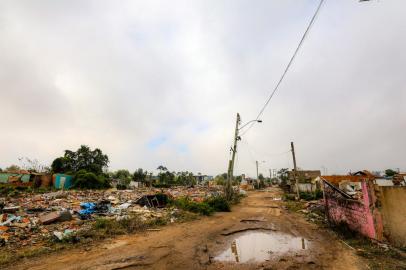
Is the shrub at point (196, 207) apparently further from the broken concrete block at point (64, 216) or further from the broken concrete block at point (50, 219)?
the broken concrete block at point (50, 219)

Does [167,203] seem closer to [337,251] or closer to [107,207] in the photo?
[107,207]

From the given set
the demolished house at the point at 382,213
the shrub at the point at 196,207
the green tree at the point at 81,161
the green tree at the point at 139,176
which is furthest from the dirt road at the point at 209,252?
the green tree at the point at 139,176

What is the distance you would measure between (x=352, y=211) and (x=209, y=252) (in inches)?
207

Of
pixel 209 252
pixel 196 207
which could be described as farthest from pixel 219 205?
pixel 209 252

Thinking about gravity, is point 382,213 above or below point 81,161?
below

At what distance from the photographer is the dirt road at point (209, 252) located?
5.29 meters

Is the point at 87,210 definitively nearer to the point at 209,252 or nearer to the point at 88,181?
the point at 209,252

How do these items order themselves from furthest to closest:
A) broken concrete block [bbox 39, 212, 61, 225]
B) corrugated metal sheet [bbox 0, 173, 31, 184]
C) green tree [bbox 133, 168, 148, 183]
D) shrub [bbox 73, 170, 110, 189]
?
green tree [bbox 133, 168, 148, 183] → shrub [bbox 73, 170, 110, 189] → corrugated metal sheet [bbox 0, 173, 31, 184] → broken concrete block [bbox 39, 212, 61, 225]

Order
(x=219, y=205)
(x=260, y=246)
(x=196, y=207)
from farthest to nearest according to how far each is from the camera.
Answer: (x=219, y=205) < (x=196, y=207) < (x=260, y=246)

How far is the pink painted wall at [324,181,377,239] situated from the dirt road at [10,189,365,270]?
2.97 feet

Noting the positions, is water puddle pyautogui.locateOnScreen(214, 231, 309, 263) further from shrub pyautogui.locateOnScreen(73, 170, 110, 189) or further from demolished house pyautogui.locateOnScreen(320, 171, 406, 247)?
shrub pyautogui.locateOnScreen(73, 170, 110, 189)

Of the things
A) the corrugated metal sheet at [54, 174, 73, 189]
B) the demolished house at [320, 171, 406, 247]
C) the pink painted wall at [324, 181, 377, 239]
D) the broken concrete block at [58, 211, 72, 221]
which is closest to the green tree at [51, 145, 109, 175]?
the corrugated metal sheet at [54, 174, 73, 189]

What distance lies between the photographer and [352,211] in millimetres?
7953

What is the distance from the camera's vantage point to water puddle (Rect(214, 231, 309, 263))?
5785mm
